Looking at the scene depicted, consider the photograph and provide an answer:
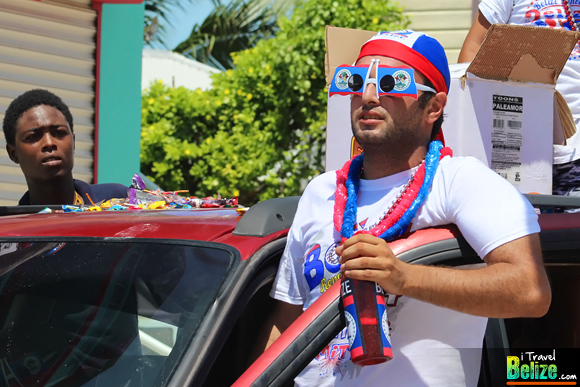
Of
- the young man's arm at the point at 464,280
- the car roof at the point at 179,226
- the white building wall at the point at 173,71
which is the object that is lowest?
the young man's arm at the point at 464,280

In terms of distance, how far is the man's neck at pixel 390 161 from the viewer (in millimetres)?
2049

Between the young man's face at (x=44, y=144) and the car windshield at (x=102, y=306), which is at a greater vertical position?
the young man's face at (x=44, y=144)

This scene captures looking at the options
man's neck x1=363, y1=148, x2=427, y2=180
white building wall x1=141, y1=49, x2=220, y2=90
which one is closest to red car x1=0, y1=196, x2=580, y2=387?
man's neck x1=363, y1=148, x2=427, y2=180

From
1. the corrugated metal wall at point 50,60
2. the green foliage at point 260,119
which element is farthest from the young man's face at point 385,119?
the green foliage at point 260,119

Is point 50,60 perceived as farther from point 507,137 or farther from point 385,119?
point 385,119

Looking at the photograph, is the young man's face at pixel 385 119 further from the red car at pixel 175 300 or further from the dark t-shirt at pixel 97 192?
the dark t-shirt at pixel 97 192

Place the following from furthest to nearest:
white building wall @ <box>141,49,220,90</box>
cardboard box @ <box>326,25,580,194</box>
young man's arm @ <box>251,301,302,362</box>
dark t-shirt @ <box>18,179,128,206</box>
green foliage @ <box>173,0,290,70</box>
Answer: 1. green foliage @ <box>173,0,290,70</box>
2. white building wall @ <box>141,49,220,90</box>
3. dark t-shirt @ <box>18,179,128,206</box>
4. cardboard box @ <box>326,25,580,194</box>
5. young man's arm @ <box>251,301,302,362</box>

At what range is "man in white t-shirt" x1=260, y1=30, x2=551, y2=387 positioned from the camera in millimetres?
1672

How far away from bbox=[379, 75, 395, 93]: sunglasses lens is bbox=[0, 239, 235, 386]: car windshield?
1.95 ft

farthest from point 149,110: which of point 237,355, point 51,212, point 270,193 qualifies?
point 237,355

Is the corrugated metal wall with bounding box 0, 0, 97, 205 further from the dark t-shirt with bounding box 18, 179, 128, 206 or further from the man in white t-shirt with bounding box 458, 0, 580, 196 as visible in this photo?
the man in white t-shirt with bounding box 458, 0, 580, 196

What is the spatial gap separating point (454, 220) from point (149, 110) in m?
9.62

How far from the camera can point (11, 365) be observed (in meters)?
1.98

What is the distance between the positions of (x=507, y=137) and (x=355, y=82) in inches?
27.6
